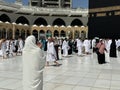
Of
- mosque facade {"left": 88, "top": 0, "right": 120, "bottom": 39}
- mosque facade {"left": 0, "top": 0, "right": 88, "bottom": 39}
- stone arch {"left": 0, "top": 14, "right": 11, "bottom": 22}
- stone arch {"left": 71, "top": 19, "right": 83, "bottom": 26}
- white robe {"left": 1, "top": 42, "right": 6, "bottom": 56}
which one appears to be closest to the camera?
white robe {"left": 1, "top": 42, "right": 6, "bottom": 56}

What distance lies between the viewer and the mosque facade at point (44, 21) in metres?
48.3

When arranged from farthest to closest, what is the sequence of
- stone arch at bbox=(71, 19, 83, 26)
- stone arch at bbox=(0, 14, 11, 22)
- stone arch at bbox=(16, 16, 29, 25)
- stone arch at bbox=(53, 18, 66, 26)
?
stone arch at bbox=(71, 19, 83, 26) < stone arch at bbox=(53, 18, 66, 26) < stone arch at bbox=(16, 16, 29, 25) < stone arch at bbox=(0, 14, 11, 22)

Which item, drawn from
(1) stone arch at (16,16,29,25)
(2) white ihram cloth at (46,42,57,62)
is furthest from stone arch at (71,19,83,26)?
(2) white ihram cloth at (46,42,57,62)

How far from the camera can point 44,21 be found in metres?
55.7

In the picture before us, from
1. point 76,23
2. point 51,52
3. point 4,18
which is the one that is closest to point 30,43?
point 51,52

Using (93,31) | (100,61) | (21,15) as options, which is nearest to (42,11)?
(21,15)

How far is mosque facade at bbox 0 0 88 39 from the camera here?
48344 mm

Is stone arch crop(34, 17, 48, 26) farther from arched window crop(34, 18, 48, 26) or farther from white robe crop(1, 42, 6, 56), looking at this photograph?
white robe crop(1, 42, 6, 56)

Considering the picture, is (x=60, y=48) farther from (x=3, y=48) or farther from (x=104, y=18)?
(x=104, y=18)

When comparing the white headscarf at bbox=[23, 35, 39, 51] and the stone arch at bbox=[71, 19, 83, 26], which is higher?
the stone arch at bbox=[71, 19, 83, 26]

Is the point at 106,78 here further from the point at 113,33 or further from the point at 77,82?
the point at 113,33

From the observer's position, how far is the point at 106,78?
8.47 m

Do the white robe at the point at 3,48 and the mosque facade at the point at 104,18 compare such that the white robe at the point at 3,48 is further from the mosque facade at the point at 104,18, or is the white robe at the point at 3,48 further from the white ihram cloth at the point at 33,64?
the mosque facade at the point at 104,18

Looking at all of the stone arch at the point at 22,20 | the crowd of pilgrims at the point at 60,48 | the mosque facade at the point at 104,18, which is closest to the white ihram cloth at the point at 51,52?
→ the crowd of pilgrims at the point at 60,48
